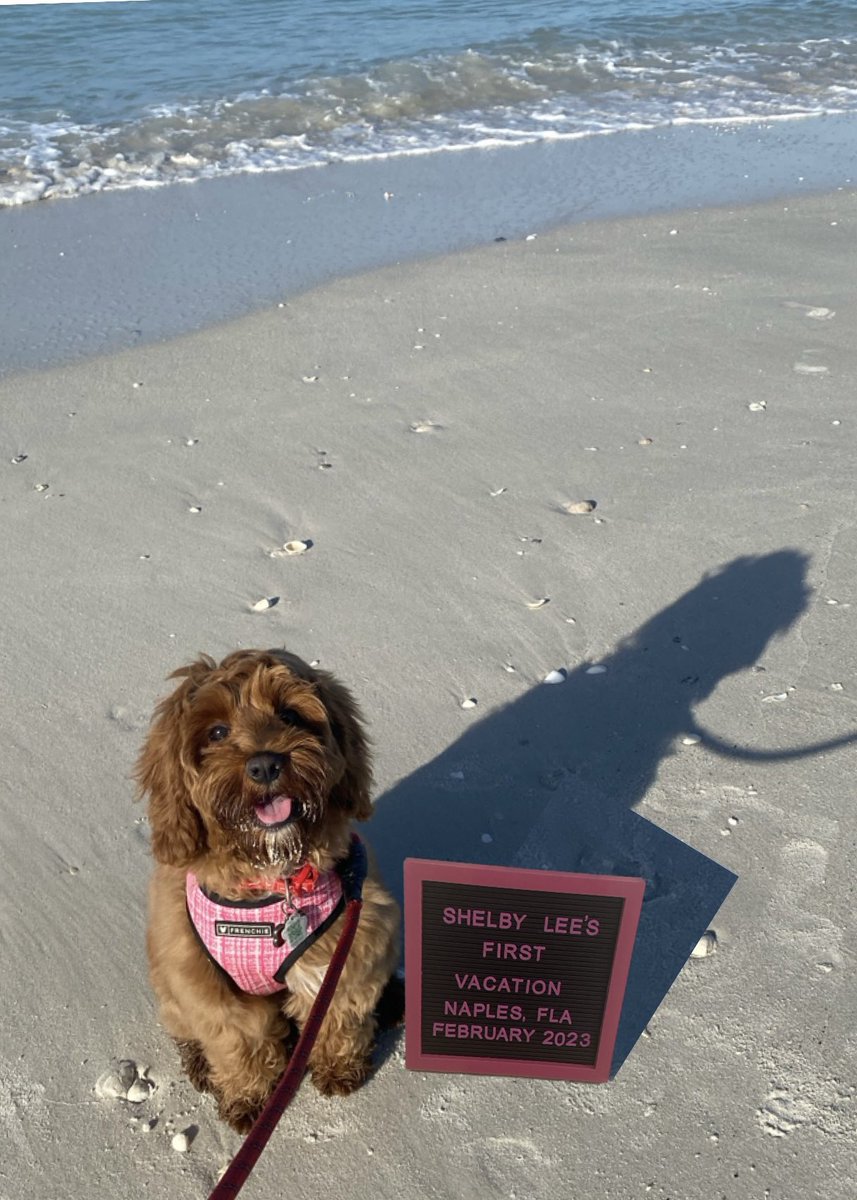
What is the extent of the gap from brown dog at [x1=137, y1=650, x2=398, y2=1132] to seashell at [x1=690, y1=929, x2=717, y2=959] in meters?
Answer: 1.00

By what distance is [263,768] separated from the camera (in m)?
2.69

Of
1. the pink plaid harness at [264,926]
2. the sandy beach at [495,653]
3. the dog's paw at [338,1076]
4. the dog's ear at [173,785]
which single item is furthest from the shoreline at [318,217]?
the dog's paw at [338,1076]

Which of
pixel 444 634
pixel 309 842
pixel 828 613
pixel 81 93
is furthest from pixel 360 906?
pixel 81 93

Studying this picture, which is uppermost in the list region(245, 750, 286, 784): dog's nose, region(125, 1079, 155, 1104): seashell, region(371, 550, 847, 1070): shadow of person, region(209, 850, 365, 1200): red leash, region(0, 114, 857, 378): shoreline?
region(245, 750, 286, 784): dog's nose

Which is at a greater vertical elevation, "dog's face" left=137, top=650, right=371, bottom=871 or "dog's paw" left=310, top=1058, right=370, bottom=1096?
"dog's face" left=137, top=650, right=371, bottom=871

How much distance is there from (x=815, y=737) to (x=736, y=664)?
0.53 meters

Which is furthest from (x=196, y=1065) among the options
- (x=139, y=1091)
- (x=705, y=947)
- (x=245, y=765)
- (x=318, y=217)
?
(x=318, y=217)

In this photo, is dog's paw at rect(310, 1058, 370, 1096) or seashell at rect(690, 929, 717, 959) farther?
seashell at rect(690, 929, 717, 959)

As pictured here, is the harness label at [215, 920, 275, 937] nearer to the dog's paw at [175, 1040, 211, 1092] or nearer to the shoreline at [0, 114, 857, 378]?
the dog's paw at [175, 1040, 211, 1092]

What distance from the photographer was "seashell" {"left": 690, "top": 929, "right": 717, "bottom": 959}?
3.66 m

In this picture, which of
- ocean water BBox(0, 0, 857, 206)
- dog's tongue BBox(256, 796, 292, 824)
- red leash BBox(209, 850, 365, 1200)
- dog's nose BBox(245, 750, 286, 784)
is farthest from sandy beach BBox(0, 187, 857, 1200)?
ocean water BBox(0, 0, 857, 206)

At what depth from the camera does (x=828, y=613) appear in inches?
201

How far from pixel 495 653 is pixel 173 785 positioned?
7.65 feet

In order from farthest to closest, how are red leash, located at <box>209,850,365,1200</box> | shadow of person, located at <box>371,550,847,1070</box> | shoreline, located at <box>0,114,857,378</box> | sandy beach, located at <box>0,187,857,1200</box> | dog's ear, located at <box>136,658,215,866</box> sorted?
shoreline, located at <box>0,114,857,378</box>
shadow of person, located at <box>371,550,847,1070</box>
sandy beach, located at <box>0,187,857,1200</box>
dog's ear, located at <box>136,658,215,866</box>
red leash, located at <box>209,850,365,1200</box>
